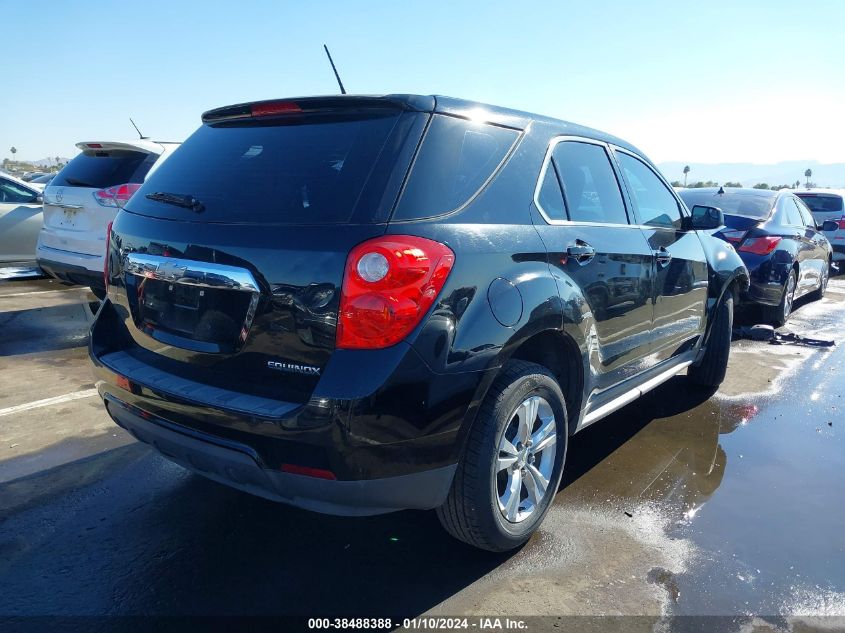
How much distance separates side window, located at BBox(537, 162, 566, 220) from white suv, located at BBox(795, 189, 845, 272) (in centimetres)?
1169

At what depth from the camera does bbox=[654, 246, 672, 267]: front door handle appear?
3709 millimetres

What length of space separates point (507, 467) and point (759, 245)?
229 inches

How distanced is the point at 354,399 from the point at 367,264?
0.44m

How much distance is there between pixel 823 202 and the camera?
42.3 feet

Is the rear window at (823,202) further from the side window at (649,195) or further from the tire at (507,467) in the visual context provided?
the tire at (507,467)

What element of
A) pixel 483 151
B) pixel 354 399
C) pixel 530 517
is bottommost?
pixel 530 517

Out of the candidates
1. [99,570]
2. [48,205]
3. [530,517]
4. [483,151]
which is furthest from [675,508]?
[48,205]

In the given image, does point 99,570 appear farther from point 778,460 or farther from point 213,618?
point 778,460

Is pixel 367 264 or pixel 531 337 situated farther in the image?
pixel 531 337

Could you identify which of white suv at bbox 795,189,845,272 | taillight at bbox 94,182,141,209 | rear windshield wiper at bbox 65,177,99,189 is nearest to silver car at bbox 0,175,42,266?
rear windshield wiper at bbox 65,177,99,189

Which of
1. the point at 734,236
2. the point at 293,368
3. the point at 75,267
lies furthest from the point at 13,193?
the point at 734,236

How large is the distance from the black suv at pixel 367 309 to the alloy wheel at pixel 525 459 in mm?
10

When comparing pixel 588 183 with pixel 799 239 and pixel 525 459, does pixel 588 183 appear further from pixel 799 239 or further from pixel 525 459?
pixel 799 239

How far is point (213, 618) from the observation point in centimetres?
230
